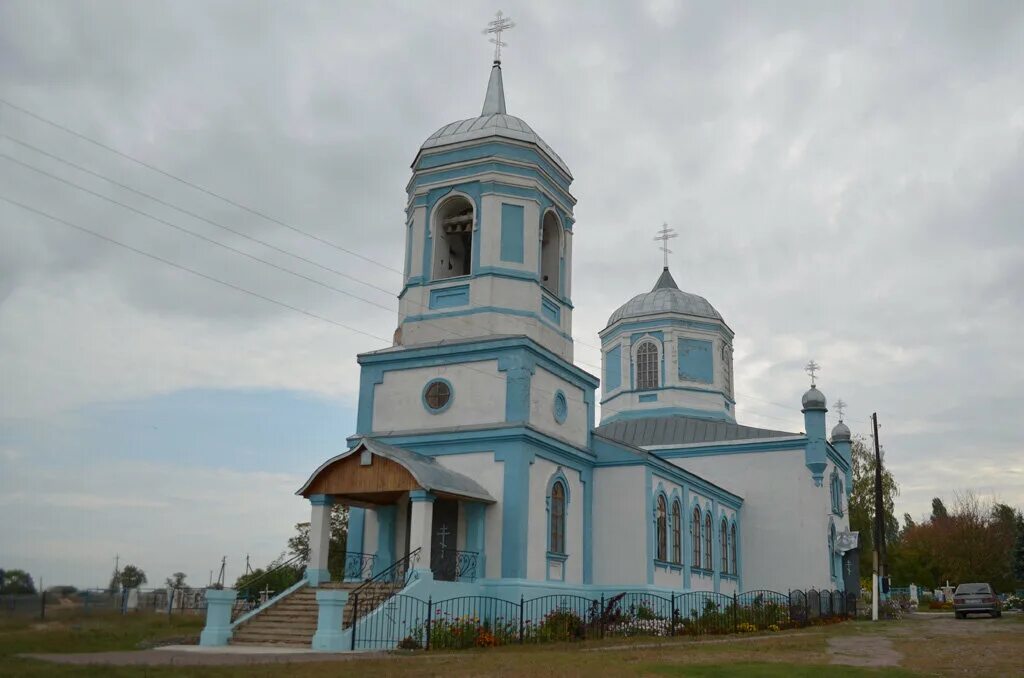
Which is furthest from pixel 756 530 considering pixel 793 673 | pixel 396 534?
pixel 793 673

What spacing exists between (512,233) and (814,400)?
1391cm

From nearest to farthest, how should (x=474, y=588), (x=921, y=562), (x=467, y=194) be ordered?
(x=474, y=588)
(x=467, y=194)
(x=921, y=562)

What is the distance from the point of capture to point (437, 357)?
1906 centimetres

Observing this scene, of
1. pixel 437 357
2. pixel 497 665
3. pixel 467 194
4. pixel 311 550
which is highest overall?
pixel 467 194

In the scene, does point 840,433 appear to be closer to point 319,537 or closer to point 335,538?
point 335,538

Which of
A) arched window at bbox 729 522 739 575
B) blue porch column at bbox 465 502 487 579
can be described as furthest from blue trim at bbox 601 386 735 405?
blue porch column at bbox 465 502 487 579

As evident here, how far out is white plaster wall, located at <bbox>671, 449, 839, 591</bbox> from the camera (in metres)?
28.1

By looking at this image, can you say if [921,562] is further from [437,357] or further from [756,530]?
[437,357]

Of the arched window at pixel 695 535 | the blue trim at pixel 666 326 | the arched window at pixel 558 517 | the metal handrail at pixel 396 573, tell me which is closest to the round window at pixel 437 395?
the arched window at pixel 558 517

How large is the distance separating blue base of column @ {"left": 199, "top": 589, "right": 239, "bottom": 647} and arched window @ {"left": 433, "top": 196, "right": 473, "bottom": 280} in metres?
8.09

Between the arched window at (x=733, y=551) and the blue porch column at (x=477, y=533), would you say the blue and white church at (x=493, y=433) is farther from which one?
the arched window at (x=733, y=551)

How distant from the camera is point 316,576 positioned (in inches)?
661

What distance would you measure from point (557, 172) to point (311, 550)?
32.0 feet

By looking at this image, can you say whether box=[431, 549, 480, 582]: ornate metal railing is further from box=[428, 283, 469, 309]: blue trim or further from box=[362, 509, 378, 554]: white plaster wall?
box=[428, 283, 469, 309]: blue trim
